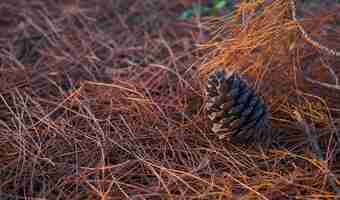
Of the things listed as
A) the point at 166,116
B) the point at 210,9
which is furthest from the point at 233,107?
the point at 210,9

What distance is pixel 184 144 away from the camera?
5.44ft

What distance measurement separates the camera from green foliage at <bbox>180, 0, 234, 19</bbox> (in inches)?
109

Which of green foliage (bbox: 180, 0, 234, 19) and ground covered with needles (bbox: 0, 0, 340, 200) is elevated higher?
green foliage (bbox: 180, 0, 234, 19)

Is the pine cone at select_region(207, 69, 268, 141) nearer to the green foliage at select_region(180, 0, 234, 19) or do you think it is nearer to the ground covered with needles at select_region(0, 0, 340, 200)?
the ground covered with needles at select_region(0, 0, 340, 200)

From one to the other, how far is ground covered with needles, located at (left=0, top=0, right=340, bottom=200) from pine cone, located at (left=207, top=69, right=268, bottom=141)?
6 centimetres

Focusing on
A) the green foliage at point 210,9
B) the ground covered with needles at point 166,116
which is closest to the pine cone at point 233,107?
the ground covered with needles at point 166,116

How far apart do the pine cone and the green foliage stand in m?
1.22

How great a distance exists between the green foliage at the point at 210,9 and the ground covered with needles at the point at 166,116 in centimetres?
35

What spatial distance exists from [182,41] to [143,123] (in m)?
0.80

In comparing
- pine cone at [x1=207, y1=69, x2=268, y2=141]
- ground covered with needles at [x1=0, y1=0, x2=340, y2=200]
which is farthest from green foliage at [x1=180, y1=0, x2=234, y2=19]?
pine cone at [x1=207, y1=69, x2=268, y2=141]

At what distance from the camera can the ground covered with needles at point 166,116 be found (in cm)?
149

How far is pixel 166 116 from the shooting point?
1.80m

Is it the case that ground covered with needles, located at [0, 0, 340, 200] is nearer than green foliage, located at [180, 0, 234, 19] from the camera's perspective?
Yes

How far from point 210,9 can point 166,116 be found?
3.88 feet
